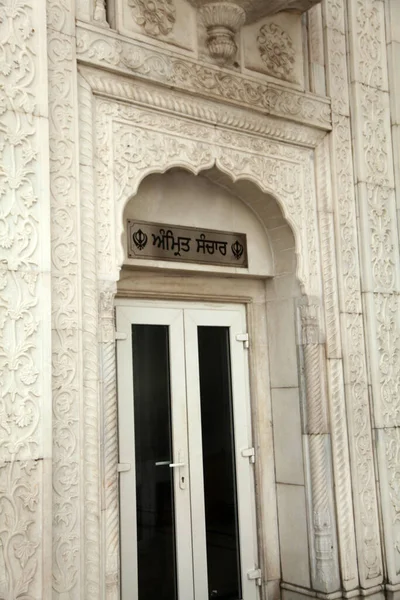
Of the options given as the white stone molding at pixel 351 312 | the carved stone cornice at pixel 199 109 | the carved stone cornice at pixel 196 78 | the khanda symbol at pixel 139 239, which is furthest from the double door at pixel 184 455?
the carved stone cornice at pixel 196 78

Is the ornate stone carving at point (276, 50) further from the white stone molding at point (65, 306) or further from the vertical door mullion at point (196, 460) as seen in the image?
the vertical door mullion at point (196, 460)

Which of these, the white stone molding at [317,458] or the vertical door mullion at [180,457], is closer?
the vertical door mullion at [180,457]

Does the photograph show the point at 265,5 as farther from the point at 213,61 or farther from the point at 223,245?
the point at 223,245

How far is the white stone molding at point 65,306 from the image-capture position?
10.2ft

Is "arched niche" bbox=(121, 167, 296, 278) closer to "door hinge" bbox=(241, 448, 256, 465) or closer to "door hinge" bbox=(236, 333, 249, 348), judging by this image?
"door hinge" bbox=(236, 333, 249, 348)

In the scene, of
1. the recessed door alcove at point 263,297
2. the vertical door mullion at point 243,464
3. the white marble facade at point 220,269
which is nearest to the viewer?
the white marble facade at point 220,269

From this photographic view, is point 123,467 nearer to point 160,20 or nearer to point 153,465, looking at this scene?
point 153,465

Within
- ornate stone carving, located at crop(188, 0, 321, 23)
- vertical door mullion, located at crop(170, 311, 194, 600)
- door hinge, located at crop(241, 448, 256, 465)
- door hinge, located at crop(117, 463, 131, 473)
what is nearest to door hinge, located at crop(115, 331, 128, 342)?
vertical door mullion, located at crop(170, 311, 194, 600)

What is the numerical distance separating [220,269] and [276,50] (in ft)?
4.82

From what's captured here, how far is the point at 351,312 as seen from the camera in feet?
14.6

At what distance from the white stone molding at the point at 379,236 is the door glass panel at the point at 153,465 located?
139 cm

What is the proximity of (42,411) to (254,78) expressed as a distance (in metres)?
2.45

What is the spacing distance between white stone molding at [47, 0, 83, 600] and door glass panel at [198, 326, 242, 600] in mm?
1220

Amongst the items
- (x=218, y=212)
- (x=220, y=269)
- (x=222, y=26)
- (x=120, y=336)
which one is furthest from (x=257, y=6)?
(x=120, y=336)
